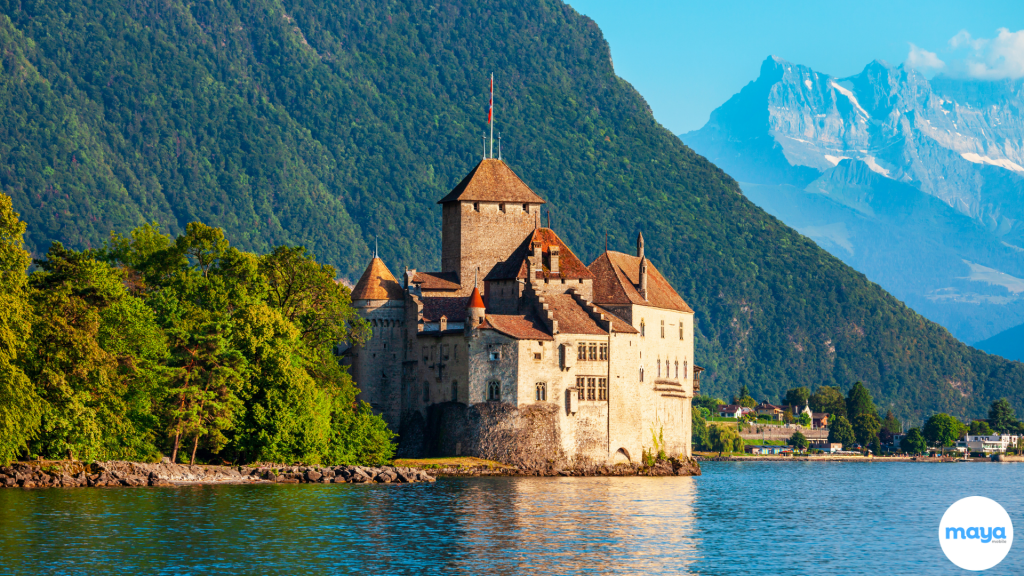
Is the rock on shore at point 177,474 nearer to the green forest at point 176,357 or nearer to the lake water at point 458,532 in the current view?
the green forest at point 176,357

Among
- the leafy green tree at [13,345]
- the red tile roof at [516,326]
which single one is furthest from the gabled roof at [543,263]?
the leafy green tree at [13,345]

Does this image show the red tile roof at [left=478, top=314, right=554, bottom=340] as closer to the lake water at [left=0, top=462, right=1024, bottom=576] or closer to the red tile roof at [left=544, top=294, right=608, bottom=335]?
the red tile roof at [left=544, top=294, right=608, bottom=335]

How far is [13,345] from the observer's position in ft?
238

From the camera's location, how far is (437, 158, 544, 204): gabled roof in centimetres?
12044

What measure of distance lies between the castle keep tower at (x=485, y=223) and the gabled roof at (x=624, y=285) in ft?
26.0

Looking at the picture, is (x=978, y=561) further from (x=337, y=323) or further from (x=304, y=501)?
(x=337, y=323)

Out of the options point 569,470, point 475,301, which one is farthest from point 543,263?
point 569,470

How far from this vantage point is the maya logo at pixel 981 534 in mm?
66375

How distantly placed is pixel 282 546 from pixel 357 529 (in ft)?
23.0

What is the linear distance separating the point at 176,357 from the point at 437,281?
114 ft

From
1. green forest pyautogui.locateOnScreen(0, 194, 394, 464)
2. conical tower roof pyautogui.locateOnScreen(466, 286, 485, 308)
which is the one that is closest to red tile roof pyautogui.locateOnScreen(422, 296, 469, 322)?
conical tower roof pyautogui.locateOnScreen(466, 286, 485, 308)

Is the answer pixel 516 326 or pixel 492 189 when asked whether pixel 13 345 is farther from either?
pixel 492 189

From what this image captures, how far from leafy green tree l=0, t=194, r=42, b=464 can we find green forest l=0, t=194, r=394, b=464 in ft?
0.28

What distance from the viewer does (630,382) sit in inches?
4274
